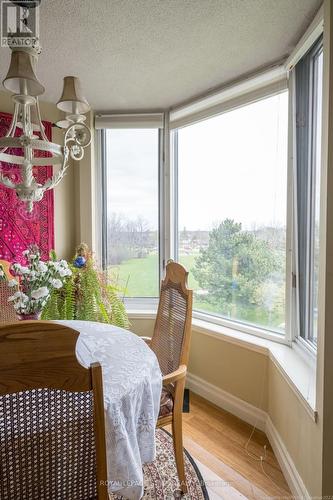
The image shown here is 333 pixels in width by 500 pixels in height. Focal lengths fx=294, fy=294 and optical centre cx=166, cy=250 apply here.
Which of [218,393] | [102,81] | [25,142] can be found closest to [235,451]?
[218,393]

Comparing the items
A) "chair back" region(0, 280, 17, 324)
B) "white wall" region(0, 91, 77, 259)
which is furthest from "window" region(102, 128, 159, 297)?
"chair back" region(0, 280, 17, 324)

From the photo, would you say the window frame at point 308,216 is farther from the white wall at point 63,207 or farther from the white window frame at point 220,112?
the white wall at point 63,207

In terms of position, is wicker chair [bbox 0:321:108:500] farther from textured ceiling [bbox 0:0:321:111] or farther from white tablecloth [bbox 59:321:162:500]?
textured ceiling [bbox 0:0:321:111]

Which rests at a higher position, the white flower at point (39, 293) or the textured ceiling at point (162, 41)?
the textured ceiling at point (162, 41)

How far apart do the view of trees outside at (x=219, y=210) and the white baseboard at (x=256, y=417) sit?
1.90ft

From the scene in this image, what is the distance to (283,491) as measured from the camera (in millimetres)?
1513

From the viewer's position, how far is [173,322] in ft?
5.57

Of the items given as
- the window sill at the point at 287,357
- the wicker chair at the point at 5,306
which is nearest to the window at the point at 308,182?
the window sill at the point at 287,357

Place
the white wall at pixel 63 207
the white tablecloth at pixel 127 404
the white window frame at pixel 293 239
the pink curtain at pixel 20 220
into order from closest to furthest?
1. the white tablecloth at pixel 127 404
2. the white window frame at pixel 293 239
3. the pink curtain at pixel 20 220
4. the white wall at pixel 63 207

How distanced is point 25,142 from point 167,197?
1.72 m

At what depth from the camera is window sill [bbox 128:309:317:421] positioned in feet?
4.69

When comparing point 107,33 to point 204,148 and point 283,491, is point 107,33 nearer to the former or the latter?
point 204,148

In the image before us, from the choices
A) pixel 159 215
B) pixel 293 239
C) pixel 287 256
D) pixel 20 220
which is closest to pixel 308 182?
pixel 293 239

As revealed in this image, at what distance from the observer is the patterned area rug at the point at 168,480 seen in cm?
146
